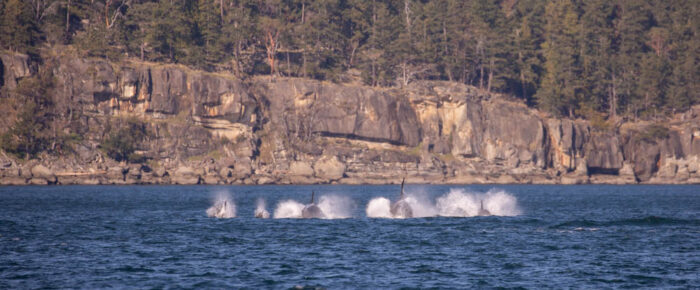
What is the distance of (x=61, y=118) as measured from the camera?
111m

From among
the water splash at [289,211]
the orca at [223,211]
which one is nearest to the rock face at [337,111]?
the water splash at [289,211]

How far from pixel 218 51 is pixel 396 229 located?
9045 cm

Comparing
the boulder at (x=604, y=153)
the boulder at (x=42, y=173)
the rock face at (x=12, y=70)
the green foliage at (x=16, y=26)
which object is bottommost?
the boulder at (x=42, y=173)

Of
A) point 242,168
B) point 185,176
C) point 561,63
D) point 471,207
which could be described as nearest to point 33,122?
point 185,176

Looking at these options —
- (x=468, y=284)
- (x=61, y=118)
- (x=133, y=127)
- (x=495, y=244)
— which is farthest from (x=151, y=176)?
(x=468, y=284)

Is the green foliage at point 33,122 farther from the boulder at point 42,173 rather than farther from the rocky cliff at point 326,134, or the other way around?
the boulder at point 42,173

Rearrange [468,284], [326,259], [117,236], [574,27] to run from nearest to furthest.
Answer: [468,284] < [326,259] < [117,236] < [574,27]

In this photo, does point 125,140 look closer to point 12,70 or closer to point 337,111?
point 12,70

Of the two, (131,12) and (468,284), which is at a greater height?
(131,12)

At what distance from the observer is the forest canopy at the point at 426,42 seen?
127625 mm

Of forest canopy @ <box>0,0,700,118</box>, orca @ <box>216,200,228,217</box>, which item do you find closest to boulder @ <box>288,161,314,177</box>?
forest canopy @ <box>0,0,700,118</box>

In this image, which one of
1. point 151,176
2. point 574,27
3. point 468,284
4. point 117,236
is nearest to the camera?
point 468,284

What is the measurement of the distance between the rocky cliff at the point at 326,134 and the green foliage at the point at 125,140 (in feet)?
4.06

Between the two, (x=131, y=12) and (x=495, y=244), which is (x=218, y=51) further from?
(x=495, y=244)
